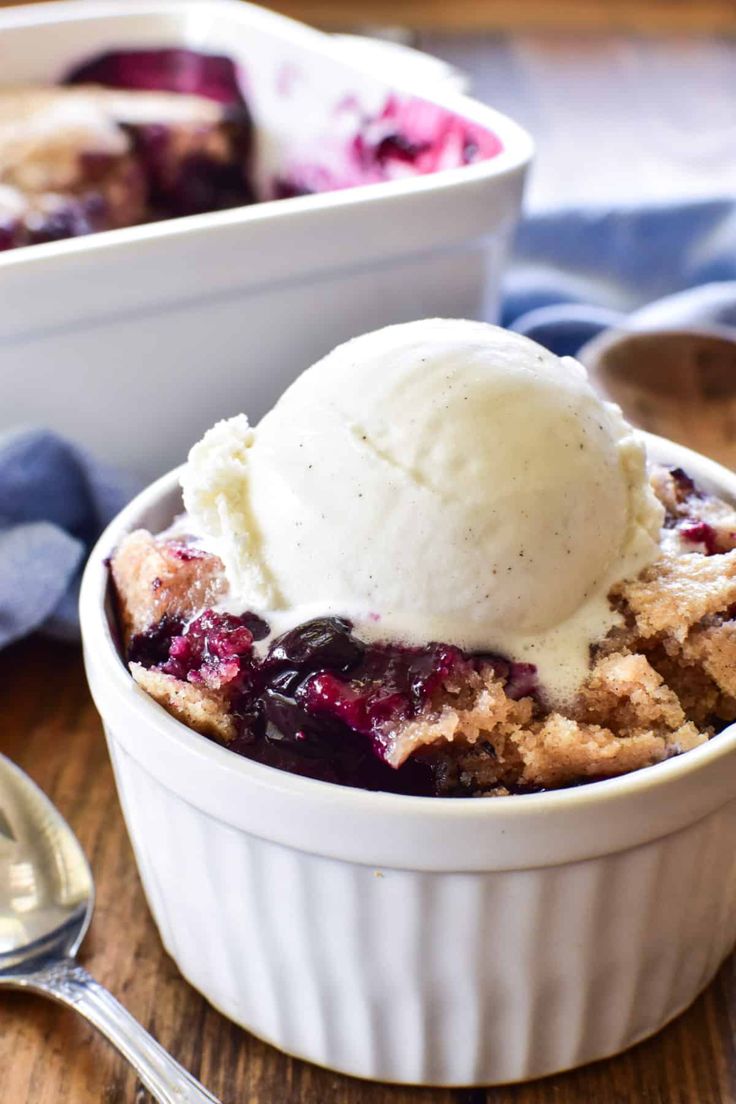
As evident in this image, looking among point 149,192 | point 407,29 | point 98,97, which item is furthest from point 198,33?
point 407,29

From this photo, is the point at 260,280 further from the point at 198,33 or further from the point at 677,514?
the point at 198,33

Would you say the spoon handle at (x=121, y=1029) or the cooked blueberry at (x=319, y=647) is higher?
the cooked blueberry at (x=319, y=647)

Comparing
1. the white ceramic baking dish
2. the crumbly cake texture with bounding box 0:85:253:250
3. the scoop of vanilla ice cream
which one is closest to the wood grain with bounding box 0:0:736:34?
the crumbly cake texture with bounding box 0:85:253:250

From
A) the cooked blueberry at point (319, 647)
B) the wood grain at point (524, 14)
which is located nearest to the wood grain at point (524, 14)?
the wood grain at point (524, 14)

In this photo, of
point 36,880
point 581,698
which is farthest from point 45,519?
point 581,698

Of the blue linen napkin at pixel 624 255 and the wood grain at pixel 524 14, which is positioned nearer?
the blue linen napkin at pixel 624 255

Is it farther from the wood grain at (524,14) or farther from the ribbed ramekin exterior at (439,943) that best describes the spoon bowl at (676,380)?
the wood grain at (524,14)

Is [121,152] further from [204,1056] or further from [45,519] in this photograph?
[204,1056]

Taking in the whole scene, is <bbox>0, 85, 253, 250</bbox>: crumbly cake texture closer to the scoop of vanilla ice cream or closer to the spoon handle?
the scoop of vanilla ice cream
